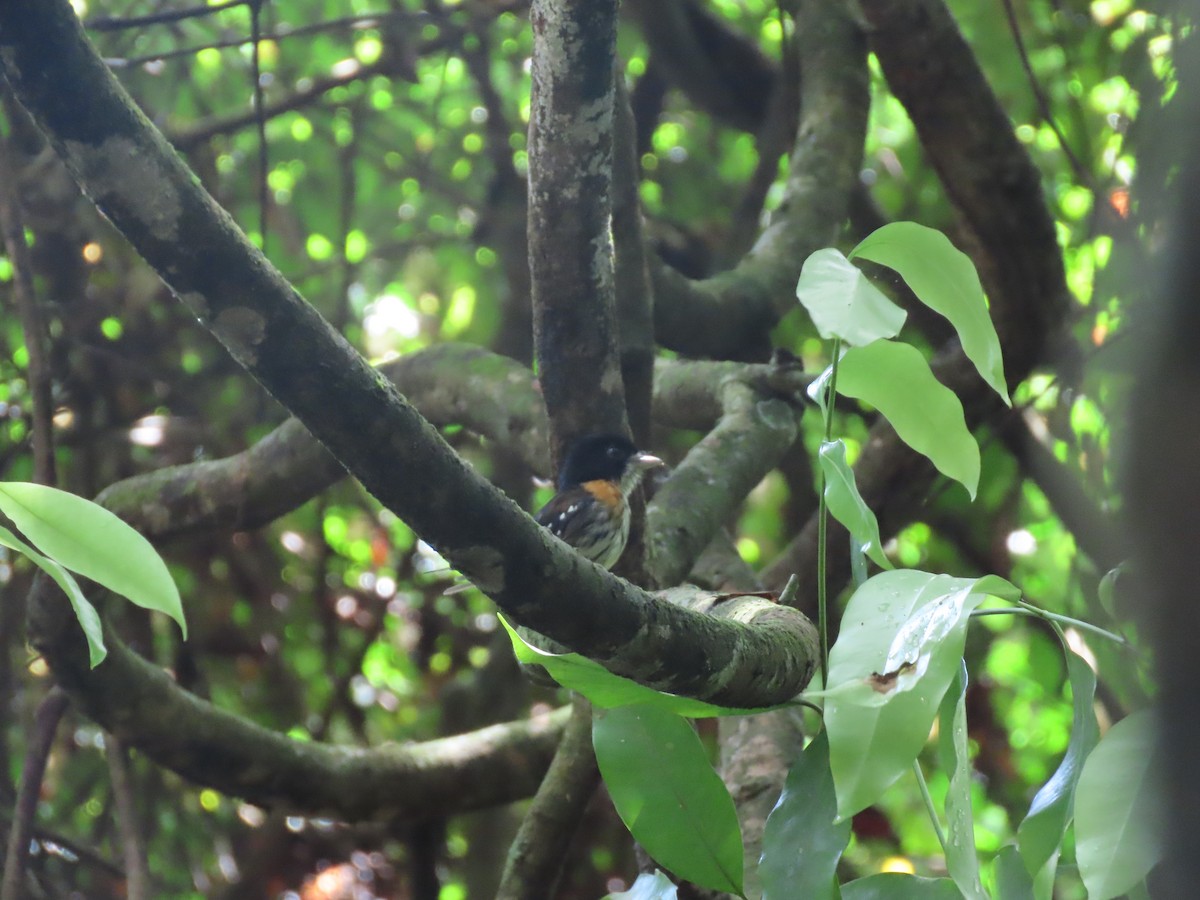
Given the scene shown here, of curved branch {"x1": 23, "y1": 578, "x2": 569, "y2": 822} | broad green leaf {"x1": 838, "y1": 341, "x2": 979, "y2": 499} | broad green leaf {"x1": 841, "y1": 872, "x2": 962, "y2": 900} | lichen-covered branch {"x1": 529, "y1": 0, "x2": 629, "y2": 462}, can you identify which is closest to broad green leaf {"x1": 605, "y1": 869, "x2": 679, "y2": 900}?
broad green leaf {"x1": 841, "y1": 872, "x2": 962, "y2": 900}

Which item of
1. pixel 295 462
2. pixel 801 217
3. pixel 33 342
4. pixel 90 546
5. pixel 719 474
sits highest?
pixel 33 342

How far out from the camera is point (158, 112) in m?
3.47

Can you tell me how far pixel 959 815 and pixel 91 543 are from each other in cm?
76

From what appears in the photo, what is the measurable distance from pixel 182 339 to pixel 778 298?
6.37 feet

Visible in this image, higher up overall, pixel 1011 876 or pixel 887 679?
pixel 887 679

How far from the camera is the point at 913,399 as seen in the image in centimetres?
Answer: 97

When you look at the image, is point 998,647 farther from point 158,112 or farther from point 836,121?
point 158,112

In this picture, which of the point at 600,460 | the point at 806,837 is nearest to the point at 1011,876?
the point at 806,837

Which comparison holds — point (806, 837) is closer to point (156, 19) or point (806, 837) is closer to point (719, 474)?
point (719, 474)

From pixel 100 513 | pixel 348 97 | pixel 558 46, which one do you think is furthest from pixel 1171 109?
pixel 348 97

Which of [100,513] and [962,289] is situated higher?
[100,513]

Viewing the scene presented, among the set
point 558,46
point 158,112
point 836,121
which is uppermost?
point 158,112

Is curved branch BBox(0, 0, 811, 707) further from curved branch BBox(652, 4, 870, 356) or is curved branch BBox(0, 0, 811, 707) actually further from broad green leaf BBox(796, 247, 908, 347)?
curved branch BBox(652, 4, 870, 356)

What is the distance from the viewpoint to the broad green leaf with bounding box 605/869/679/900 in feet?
3.47
